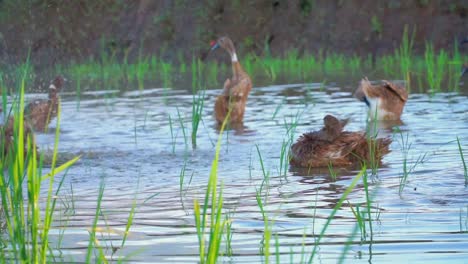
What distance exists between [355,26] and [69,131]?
1257cm

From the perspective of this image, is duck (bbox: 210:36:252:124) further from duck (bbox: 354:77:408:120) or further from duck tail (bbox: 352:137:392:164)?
duck tail (bbox: 352:137:392:164)

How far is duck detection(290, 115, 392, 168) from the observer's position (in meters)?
6.77

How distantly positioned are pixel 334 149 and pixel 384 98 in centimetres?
296

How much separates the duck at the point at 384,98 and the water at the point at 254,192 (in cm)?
13

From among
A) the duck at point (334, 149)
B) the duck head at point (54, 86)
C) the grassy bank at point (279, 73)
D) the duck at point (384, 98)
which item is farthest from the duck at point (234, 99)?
the duck at point (334, 149)

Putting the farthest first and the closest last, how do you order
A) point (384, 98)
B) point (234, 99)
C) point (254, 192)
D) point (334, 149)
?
1. point (234, 99)
2. point (384, 98)
3. point (334, 149)
4. point (254, 192)

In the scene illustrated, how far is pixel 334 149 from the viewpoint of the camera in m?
6.79

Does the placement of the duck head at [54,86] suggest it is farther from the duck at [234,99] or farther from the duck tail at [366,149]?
the duck tail at [366,149]

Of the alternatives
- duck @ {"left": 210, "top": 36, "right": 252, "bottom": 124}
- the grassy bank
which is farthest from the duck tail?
the grassy bank

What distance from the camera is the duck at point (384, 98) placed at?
Answer: 31.7 feet

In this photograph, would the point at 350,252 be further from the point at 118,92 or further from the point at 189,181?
the point at 118,92

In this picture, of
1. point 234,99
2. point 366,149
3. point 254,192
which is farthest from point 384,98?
point 254,192

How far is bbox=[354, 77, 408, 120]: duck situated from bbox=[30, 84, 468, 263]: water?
0.13m

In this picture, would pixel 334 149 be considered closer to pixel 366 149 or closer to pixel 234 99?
pixel 366 149
